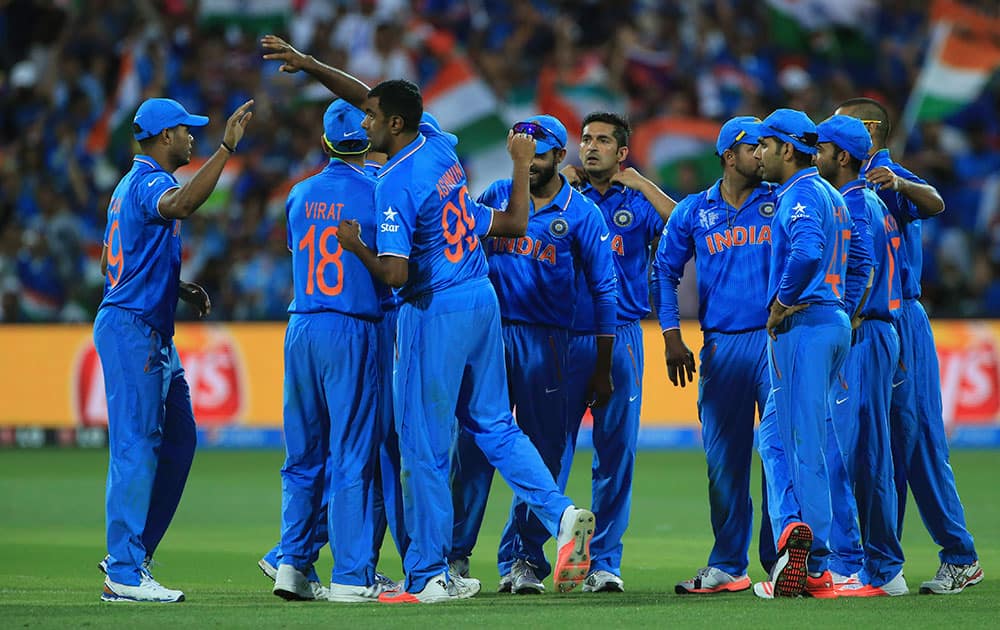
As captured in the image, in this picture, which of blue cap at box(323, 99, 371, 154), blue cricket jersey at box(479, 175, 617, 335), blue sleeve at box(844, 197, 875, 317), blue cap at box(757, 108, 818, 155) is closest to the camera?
blue cap at box(757, 108, 818, 155)

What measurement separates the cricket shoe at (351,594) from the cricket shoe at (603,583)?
141 centimetres

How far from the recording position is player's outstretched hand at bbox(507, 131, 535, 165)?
848 cm

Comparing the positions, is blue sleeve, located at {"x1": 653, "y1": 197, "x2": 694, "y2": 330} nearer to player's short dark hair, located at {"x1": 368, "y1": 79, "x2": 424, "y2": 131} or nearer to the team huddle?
the team huddle

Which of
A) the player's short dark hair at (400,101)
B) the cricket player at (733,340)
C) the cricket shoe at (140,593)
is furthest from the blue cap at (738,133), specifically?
the cricket shoe at (140,593)

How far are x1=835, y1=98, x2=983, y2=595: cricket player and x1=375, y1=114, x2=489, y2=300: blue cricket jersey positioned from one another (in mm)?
2473

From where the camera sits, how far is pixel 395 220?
7984 millimetres

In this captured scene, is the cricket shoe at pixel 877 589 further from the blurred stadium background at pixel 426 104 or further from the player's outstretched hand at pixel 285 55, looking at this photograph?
the blurred stadium background at pixel 426 104

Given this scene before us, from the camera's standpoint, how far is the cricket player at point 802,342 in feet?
26.9

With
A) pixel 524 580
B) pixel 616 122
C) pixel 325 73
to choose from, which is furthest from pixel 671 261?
pixel 325 73

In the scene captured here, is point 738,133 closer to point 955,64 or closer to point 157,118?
point 157,118

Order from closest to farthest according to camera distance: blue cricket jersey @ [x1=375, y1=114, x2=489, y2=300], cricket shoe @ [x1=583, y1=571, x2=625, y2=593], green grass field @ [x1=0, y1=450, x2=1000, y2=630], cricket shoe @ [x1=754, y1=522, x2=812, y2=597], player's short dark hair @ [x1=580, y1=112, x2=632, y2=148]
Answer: green grass field @ [x1=0, y1=450, x2=1000, y2=630] < cricket shoe @ [x1=754, y1=522, x2=812, y2=597] < blue cricket jersey @ [x1=375, y1=114, x2=489, y2=300] < cricket shoe @ [x1=583, y1=571, x2=625, y2=593] < player's short dark hair @ [x1=580, y1=112, x2=632, y2=148]

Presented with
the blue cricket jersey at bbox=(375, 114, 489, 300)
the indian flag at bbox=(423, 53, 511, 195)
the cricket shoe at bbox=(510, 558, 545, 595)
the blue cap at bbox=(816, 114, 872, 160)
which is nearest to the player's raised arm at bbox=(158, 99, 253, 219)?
the blue cricket jersey at bbox=(375, 114, 489, 300)

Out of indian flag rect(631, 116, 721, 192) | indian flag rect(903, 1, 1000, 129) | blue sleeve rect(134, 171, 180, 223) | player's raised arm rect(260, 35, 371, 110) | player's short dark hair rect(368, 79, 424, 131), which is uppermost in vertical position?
indian flag rect(903, 1, 1000, 129)

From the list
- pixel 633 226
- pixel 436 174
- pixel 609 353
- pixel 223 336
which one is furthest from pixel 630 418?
pixel 223 336
